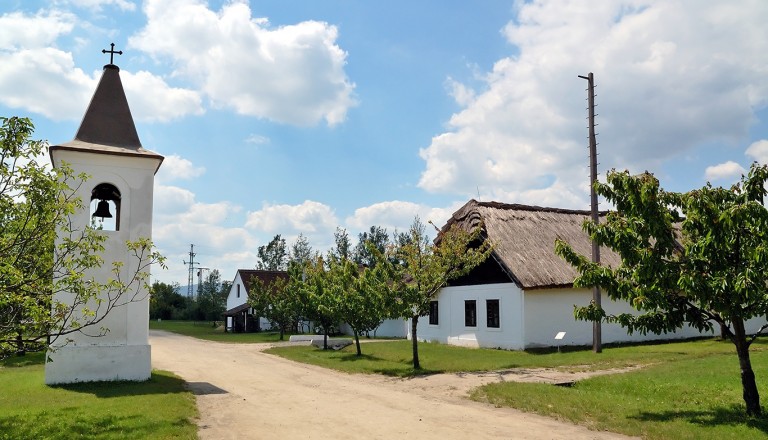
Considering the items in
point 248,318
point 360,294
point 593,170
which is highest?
point 593,170

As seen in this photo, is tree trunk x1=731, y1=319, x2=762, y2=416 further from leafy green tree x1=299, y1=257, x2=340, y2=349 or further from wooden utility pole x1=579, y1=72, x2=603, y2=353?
leafy green tree x1=299, y1=257, x2=340, y2=349

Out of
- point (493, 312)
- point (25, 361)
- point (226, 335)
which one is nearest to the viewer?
point (25, 361)

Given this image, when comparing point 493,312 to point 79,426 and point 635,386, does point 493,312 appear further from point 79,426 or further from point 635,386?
point 79,426

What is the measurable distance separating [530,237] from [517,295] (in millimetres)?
4513

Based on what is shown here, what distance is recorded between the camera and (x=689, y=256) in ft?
34.2

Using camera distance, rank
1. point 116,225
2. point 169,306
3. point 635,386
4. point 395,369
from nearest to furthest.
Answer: point 635,386 → point 116,225 → point 395,369 → point 169,306

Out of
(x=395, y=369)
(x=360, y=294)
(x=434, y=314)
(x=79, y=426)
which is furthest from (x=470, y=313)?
(x=79, y=426)

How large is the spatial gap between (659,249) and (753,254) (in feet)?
4.67

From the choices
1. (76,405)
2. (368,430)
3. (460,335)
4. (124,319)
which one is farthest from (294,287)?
(368,430)

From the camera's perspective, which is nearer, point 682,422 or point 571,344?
point 682,422

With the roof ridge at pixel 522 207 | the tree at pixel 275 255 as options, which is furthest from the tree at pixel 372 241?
the roof ridge at pixel 522 207

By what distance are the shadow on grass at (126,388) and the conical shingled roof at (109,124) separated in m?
6.14

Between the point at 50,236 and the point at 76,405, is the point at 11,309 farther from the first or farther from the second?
the point at 76,405

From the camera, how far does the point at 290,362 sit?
23672 millimetres
